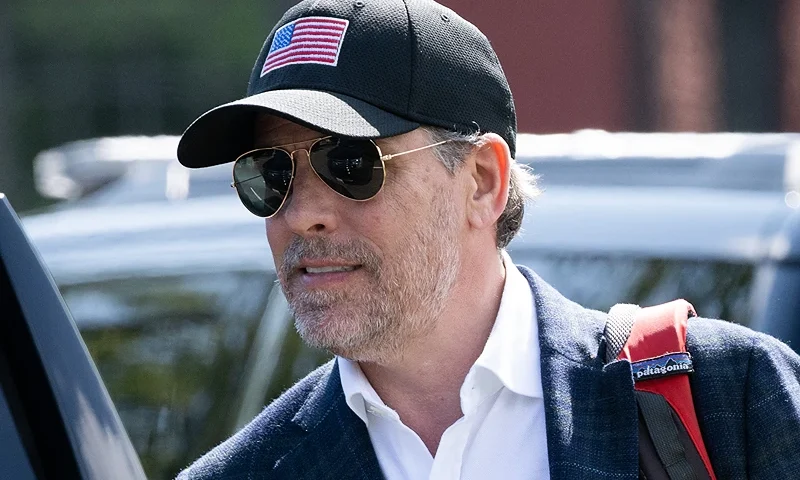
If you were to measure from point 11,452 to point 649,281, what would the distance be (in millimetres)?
2090

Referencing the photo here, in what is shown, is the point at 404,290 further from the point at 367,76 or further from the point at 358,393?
the point at 367,76

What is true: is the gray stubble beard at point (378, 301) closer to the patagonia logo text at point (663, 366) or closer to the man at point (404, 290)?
the man at point (404, 290)

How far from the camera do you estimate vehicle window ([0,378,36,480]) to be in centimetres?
167

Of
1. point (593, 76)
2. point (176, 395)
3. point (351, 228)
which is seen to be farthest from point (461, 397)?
point (593, 76)

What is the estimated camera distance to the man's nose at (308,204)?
7.76 ft

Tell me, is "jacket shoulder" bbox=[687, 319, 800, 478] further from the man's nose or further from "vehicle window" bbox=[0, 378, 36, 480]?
"vehicle window" bbox=[0, 378, 36, 480]

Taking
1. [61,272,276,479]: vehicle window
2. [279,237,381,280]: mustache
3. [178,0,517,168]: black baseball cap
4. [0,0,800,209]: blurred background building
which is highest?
[178,0,517,168]: black baseball cap

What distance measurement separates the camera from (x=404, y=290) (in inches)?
93.5

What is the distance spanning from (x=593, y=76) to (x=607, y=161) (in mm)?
8091

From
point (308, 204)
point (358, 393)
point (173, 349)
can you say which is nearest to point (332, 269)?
point (308, 204)

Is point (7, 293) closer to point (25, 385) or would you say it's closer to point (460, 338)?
point (25, 385)

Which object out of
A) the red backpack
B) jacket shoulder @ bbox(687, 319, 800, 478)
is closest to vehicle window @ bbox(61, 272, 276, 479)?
the red backpack

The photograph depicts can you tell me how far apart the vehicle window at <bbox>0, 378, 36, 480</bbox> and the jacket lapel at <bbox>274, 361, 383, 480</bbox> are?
77 cm

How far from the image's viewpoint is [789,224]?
330cm
